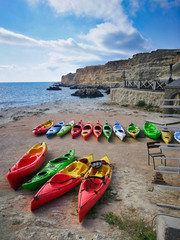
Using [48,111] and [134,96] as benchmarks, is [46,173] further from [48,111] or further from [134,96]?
[134,96]

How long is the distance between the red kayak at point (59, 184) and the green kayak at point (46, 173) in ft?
1.51

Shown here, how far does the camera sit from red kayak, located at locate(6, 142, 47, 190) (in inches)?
230

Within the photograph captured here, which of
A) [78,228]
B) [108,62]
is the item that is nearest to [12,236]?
[78,228]

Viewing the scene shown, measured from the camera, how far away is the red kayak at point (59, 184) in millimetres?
4750

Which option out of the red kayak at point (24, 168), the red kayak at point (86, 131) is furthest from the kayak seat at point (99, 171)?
the red kayak at point (86, 131)

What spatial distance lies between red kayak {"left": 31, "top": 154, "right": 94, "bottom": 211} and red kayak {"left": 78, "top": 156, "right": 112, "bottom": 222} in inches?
17.3

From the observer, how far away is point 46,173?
6133mm

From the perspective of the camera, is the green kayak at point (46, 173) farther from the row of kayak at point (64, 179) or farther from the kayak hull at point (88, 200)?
the kayak hull at point (88, 200)

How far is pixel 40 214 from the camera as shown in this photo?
14.9ft

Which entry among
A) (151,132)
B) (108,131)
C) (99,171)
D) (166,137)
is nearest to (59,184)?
(99,171)

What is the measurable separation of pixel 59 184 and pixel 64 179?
1.38ft

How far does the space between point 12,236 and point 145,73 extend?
49156 mm

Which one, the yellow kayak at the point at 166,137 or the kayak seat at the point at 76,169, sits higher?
the yellow kayak at the point at 166,137

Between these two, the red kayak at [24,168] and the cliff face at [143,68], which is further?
the cliff face at [143,68]
